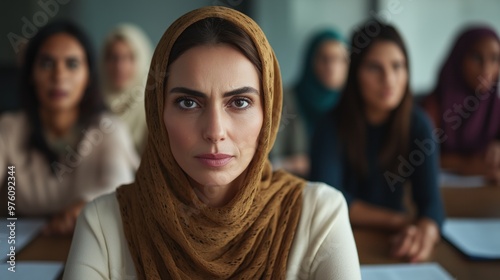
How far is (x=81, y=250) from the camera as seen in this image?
82 cm

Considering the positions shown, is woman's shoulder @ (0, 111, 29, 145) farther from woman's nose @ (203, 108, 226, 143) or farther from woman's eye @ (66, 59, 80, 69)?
woman's nose @ (203, 108, 226, 143)

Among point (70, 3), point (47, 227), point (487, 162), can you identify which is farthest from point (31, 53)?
point (70, 3)

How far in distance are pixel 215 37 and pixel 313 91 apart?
84.4 inches

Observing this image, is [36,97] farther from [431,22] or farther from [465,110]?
[431,22]

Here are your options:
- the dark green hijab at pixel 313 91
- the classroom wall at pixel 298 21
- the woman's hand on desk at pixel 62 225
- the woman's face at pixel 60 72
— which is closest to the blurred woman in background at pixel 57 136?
the woman's face at pixel 60 72

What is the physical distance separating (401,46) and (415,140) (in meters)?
0.29

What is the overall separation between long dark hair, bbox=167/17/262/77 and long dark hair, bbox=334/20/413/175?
781 mm

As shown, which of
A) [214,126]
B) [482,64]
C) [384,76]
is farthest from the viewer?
[482,64]

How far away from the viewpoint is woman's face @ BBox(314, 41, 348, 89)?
289cm

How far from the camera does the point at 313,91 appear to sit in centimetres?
288

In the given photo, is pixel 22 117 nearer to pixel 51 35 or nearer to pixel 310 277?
pixel 51 35

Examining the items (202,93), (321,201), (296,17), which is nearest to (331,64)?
(296,17)

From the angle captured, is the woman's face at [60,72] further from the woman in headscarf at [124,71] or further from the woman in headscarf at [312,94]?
the woman in headscarf at [312,94]

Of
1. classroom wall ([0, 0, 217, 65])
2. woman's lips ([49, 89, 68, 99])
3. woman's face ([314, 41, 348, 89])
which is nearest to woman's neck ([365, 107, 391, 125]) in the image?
woman's lips ([49, 89, 68, 99])
